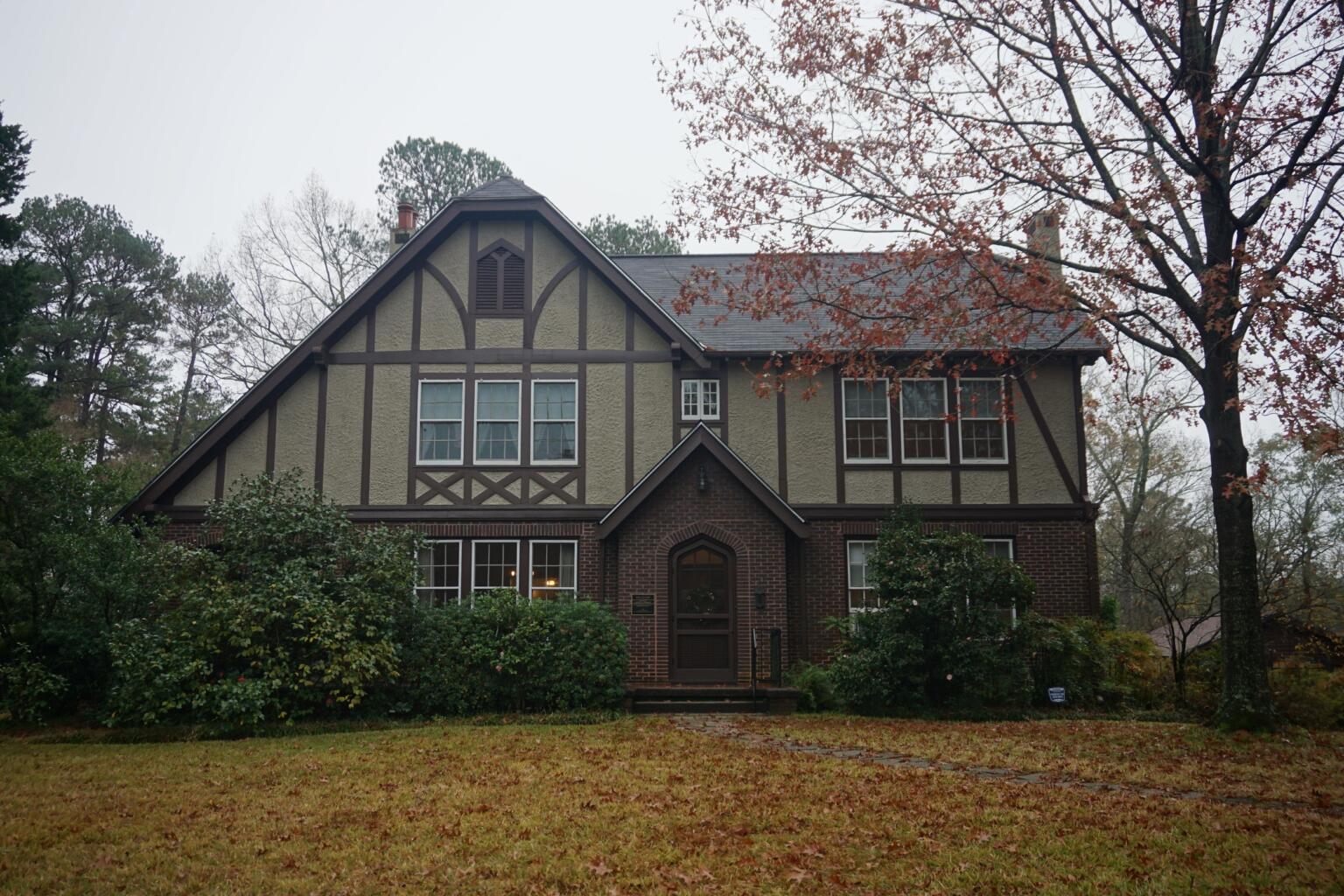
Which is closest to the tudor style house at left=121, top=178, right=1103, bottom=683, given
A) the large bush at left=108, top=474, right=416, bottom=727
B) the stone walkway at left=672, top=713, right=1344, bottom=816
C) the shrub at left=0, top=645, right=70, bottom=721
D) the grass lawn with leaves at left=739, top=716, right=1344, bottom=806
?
the large bush at left=108, top=474, right=416, bottom=727

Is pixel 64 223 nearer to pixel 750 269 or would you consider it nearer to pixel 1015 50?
pixel 750 269

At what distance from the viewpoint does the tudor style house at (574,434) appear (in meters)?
18.0

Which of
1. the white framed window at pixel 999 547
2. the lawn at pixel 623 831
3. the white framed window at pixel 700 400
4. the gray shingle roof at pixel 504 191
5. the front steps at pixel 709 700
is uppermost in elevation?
the gray shingle roof at pixel 504 191

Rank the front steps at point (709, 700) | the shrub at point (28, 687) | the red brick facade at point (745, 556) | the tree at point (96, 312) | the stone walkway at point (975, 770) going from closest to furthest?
the stone walkway at point (975, 770) < the shrub at point (28, 687) < the front steps at point (709, 700) < the red brick facade at point (745, 556) < the tree at point (96, 312)

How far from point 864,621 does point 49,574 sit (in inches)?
490

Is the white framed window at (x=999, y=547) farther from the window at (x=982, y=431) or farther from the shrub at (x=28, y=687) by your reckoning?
the shrub at (x=28, y=687)

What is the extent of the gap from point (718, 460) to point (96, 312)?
2454 cm

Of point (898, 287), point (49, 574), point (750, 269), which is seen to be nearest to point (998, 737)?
point (750, 269)

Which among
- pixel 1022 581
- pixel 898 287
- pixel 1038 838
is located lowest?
pixel 1038 838

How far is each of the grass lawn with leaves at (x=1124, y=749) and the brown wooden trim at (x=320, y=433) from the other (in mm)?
8929

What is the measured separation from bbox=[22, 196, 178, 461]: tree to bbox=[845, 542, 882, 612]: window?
24522mm

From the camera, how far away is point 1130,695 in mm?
15930

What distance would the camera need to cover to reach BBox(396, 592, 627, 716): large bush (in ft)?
49.0

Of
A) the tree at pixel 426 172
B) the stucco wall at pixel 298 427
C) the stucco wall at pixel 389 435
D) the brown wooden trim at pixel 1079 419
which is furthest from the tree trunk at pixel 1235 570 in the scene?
the tree at pixel 426 172
